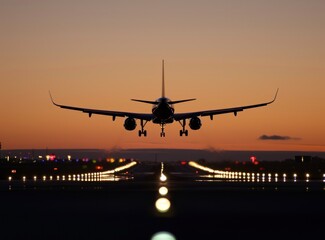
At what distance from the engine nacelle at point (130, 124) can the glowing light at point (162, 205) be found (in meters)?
45.9

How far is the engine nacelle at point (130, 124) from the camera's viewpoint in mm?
99875

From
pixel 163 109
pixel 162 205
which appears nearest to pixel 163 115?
pixel 163 109

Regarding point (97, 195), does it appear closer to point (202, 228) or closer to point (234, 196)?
point (234, 196)

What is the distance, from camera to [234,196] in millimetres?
58469

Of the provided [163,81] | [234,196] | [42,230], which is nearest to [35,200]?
[234,196]

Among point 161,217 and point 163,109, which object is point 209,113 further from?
point 161,217

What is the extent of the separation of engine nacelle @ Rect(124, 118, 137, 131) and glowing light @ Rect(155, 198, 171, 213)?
151 feet

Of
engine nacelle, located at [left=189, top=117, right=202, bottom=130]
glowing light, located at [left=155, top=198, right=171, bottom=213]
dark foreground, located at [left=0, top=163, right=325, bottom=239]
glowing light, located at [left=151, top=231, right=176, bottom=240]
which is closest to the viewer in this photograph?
glowing light, located at [left=151, top=231, right=176, bottom=240]

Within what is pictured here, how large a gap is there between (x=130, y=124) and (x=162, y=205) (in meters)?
52.1

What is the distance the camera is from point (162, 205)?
158 ft

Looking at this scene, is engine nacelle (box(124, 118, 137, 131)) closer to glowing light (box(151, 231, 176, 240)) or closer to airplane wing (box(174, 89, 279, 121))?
airplane wing (box(174, 89, 279, 121))

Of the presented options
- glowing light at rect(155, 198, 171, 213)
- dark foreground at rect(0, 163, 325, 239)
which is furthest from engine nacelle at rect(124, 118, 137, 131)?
glowing light at rect(155, 198, 171, 213)

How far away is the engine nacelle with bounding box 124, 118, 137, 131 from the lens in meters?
99.9

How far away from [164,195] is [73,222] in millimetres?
23276
